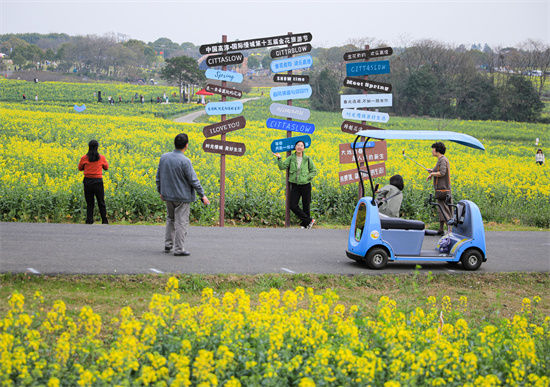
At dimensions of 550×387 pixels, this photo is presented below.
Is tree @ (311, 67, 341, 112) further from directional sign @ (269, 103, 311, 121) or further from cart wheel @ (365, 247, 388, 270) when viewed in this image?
cart wheel @ (365, 247, 388, 270)

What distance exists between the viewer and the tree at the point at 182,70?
261 ft

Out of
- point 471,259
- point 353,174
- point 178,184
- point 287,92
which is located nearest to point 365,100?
point 353,174

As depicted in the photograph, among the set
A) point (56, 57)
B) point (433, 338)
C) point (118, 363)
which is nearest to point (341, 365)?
point (433, 338)

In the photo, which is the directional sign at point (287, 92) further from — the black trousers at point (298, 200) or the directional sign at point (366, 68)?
the black trousers at point (298, 200)

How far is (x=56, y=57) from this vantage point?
378 ft

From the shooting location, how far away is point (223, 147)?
39.9ft

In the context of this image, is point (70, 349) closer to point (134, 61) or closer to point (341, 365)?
point (341, 365)

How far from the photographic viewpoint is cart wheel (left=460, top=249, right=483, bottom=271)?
30.0 feet

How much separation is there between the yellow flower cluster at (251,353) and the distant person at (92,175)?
565 centimetres

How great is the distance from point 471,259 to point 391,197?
70.1 inches

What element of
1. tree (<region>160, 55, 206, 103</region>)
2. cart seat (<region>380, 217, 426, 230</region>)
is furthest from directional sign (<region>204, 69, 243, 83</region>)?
tree (<region>160, 55, 206, 103</region>)

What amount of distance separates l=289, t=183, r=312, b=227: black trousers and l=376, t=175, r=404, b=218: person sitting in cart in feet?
10.7

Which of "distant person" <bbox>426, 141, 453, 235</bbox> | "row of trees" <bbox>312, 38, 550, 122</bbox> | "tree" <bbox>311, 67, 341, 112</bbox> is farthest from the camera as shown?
"tree" <bbox>311, 67, 341, 112</bbox>

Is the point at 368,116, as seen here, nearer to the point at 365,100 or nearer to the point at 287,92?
the point at 365,100
